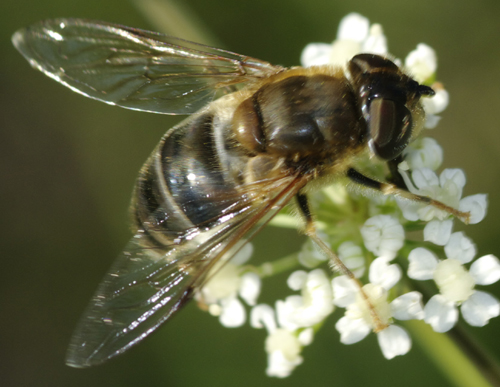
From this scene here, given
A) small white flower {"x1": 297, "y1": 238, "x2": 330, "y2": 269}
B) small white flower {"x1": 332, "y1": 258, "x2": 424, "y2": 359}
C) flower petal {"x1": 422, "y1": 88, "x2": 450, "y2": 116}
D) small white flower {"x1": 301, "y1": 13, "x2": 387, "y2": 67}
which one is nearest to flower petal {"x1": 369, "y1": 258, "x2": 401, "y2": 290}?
small white flower {"x1": 332, "y1": 258, "x2": 424, "y2": 359}

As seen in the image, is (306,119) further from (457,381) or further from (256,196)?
(457,381)

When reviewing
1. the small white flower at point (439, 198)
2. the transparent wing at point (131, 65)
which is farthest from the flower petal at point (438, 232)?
the transparent wing at point (131, 65)

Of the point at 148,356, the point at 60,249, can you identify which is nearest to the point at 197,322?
the point at 148,356

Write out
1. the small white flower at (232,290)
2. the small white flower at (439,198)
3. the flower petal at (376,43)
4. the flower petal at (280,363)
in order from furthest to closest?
the flower petal at (376,43), the small white flower at (232,290), the flower petal at (280,363), the small white flower at (439,198)

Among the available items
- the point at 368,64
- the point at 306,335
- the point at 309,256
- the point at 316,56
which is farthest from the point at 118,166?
the point at 368,64

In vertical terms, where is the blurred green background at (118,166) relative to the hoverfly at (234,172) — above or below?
above

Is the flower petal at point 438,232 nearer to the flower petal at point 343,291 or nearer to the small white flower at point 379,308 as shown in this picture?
the small white flower at point 379,308
